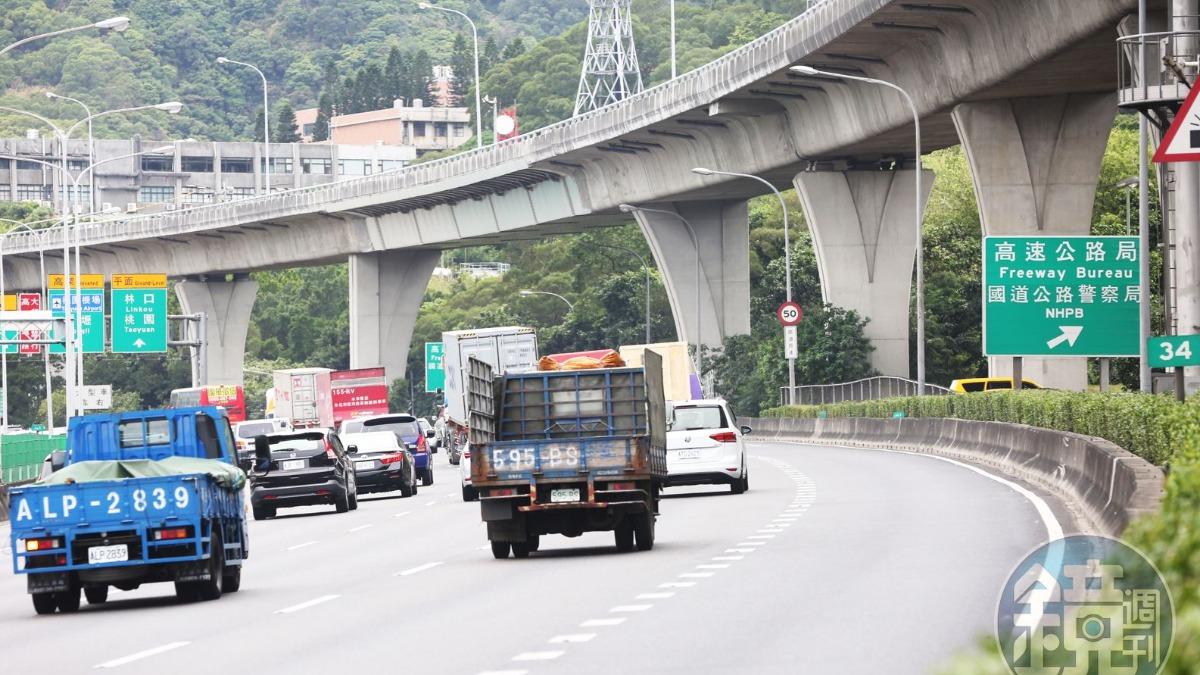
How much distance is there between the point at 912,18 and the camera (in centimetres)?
4519

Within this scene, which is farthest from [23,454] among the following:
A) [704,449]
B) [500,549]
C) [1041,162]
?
[500,549]

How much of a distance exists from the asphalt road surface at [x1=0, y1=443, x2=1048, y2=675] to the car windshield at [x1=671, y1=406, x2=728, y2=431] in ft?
14.5

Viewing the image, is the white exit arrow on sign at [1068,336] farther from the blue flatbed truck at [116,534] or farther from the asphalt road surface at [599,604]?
the blue flatbed truck at [116,534]

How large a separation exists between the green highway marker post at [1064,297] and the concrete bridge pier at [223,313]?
228 feet

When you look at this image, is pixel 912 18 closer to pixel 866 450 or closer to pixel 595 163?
pixel 866 450

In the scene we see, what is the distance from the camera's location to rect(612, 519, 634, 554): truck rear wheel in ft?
72.1

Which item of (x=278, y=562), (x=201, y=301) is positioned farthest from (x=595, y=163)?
(x=278, y=562)

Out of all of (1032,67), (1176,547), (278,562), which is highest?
(1032,67)

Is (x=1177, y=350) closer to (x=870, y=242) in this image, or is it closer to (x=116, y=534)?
(x=116, y=534)

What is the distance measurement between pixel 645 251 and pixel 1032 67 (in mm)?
84341

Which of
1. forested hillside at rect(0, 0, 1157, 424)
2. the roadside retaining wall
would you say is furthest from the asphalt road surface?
forested hillside at rect(0, 0, 1157, 424)

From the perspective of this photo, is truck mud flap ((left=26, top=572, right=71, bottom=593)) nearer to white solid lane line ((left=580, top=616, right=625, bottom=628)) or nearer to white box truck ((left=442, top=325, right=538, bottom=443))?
white solid lane line ((left=580, top=616, right=625, bottom=628))

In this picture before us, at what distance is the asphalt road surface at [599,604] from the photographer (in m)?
12.6

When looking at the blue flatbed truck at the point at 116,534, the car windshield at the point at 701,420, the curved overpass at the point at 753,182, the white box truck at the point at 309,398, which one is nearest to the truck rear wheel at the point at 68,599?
the blue flatbed truck at the point at 116,534
